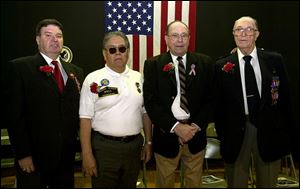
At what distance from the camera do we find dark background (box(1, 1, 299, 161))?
5418 millimetres

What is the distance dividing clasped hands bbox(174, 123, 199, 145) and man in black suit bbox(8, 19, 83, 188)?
2.91 ft

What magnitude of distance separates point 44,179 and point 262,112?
1929 mm

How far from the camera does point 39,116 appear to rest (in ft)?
9.51

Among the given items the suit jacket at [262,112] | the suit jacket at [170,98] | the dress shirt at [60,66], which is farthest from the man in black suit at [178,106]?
the dress shirt at [60,66]

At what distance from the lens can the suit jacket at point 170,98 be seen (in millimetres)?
3051

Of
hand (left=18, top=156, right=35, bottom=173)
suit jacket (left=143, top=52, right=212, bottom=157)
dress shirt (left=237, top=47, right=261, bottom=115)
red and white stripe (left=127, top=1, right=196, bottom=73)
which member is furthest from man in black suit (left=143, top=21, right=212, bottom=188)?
red and white stripe (left=127, top=1, right=196, bottom=73)

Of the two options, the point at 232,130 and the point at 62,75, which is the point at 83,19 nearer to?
the point at 62,75

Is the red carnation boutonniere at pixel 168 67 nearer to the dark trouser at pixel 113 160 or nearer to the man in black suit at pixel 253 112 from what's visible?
the man in black suit at pixel 253 112

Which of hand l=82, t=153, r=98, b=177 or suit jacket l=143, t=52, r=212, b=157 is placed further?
suit jacket l=143, t=52, r=212, b=157

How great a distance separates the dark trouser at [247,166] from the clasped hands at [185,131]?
45 centimetres

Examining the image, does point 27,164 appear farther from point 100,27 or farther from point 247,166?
point 100,27

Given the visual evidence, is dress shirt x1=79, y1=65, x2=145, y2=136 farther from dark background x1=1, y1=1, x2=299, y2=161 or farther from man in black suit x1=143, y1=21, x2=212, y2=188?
dark background x1=1, y1=1, x2=299, y2=161

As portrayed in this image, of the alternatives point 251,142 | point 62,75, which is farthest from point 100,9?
point 251,142

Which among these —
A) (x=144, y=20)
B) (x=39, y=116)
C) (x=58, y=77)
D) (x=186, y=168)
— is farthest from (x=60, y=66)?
(x=144, y=20)
